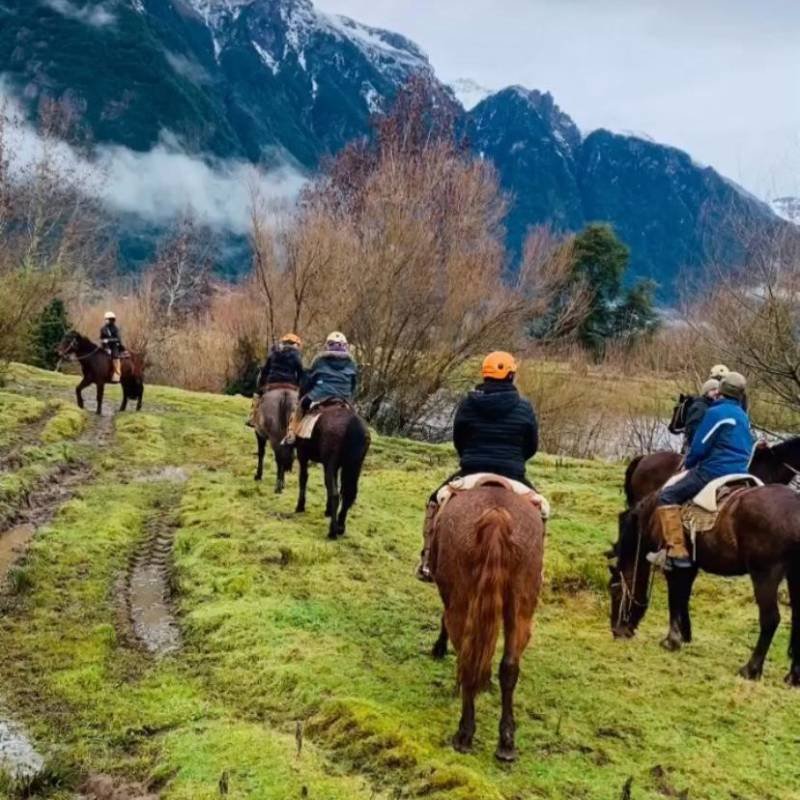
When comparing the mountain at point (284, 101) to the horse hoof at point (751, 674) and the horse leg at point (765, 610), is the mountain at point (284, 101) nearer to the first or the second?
the horse leg at point (765, 610)

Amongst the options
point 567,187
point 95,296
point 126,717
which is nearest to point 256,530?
point 126,717

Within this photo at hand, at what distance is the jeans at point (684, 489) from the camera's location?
24.2 feet

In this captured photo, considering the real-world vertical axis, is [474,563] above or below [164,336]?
below

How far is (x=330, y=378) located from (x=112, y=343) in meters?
10.7

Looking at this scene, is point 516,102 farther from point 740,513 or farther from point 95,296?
point 740,513

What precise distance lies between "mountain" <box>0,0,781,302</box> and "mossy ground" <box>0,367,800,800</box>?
337 ft

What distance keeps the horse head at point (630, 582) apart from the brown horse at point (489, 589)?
257 centimetres

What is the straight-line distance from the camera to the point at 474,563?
525cm

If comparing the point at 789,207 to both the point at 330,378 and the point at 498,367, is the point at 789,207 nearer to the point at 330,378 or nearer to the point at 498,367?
the point at 330,378

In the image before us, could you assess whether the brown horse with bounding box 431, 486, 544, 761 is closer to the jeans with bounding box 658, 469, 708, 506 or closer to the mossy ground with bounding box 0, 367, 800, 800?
the mossy ground with bounding box 0, 367, 800, 800

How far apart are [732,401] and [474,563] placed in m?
3.53

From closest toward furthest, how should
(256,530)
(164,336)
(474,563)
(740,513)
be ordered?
(474,563) < (740,513) < (256,530) < (164,336)

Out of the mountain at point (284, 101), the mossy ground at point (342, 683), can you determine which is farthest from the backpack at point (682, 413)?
the mountain at point (284, 101)

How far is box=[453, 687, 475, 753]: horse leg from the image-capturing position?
5.14m
